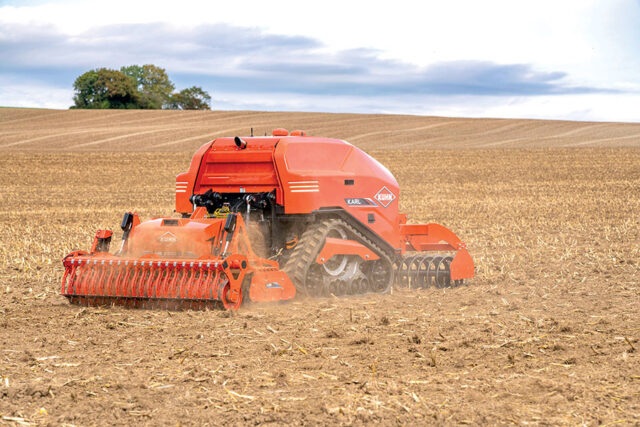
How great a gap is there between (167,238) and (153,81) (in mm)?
71889

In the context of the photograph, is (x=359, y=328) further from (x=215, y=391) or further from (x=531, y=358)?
(x=215, y=391)

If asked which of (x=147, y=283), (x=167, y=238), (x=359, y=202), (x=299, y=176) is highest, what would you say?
(x=299, y=176)

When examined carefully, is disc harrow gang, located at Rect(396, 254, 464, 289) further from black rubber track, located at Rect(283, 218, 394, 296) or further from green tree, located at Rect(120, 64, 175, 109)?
green tree, located at Rect(120, 64, 175, 109)

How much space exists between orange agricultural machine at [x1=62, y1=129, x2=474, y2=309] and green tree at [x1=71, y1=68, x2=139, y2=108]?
62.2 m

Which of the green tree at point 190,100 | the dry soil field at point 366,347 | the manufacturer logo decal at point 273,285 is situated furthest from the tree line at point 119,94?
the manufacturer logo decal at point 273,285

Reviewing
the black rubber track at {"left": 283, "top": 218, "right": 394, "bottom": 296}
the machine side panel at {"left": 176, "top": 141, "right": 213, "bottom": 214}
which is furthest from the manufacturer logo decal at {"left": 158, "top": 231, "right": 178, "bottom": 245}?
the black rubber track at {"left": 283, "top": 218, "right": 394, "bottom": 296}

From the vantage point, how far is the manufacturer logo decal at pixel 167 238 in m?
8.69

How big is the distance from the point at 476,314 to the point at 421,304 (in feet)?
2.91

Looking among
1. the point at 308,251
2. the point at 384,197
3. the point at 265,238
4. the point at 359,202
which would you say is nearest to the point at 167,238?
the point at 265,238

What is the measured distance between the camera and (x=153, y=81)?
7775cm

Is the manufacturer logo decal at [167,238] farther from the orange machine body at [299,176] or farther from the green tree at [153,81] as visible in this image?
the green tree at [153,81]

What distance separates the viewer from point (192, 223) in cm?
879

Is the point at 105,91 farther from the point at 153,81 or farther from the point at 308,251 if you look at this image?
the point at 308,251

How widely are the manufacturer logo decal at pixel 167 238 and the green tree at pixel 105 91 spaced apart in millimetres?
63041
